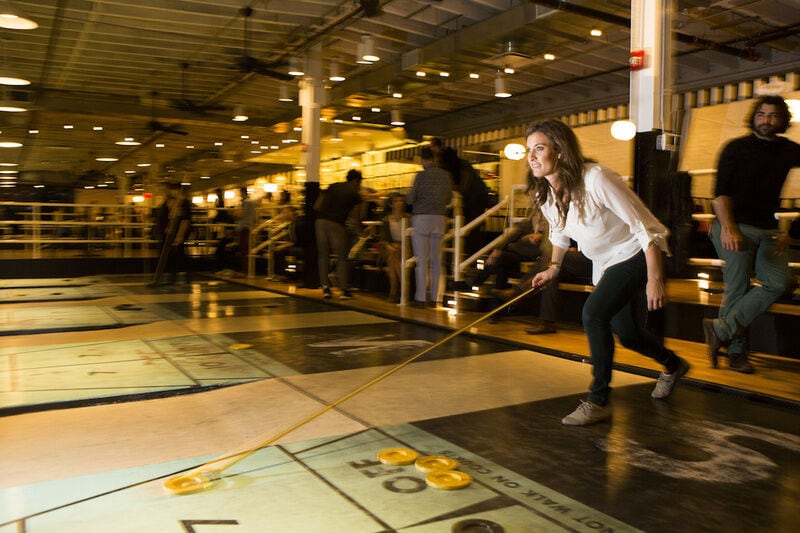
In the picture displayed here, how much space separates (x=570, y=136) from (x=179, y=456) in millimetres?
2435

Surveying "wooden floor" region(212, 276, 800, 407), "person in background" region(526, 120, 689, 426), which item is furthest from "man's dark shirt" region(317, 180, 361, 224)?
"person in background" region(526, 120, 689, 426)

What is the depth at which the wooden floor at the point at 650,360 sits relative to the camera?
14.3ft

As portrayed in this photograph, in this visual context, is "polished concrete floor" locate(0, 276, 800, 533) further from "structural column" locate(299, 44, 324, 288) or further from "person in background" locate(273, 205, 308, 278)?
"person in background" locate(273, 205, 308, 278)

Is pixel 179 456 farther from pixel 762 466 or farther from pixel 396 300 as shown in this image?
pixel 396 300

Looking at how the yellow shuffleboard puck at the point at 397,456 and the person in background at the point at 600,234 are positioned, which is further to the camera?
the person in background at the point at 600,234

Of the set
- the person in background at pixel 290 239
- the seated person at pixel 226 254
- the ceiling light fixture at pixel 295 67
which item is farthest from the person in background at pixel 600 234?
the seated person at pixel 226 254

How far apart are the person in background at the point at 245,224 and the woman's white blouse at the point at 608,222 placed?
11128mm

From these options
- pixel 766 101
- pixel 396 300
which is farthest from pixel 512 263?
pixel 766 101

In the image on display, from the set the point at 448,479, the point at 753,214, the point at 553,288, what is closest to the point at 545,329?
the point at 553,288

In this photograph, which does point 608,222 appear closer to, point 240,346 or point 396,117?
point 240,346

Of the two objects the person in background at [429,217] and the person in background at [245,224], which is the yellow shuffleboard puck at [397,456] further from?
the person in background at [245,224]

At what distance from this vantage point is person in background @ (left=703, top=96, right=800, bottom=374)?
4.53 m

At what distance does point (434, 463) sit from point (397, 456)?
0.18 meters

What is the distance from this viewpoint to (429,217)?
8.26 meters
